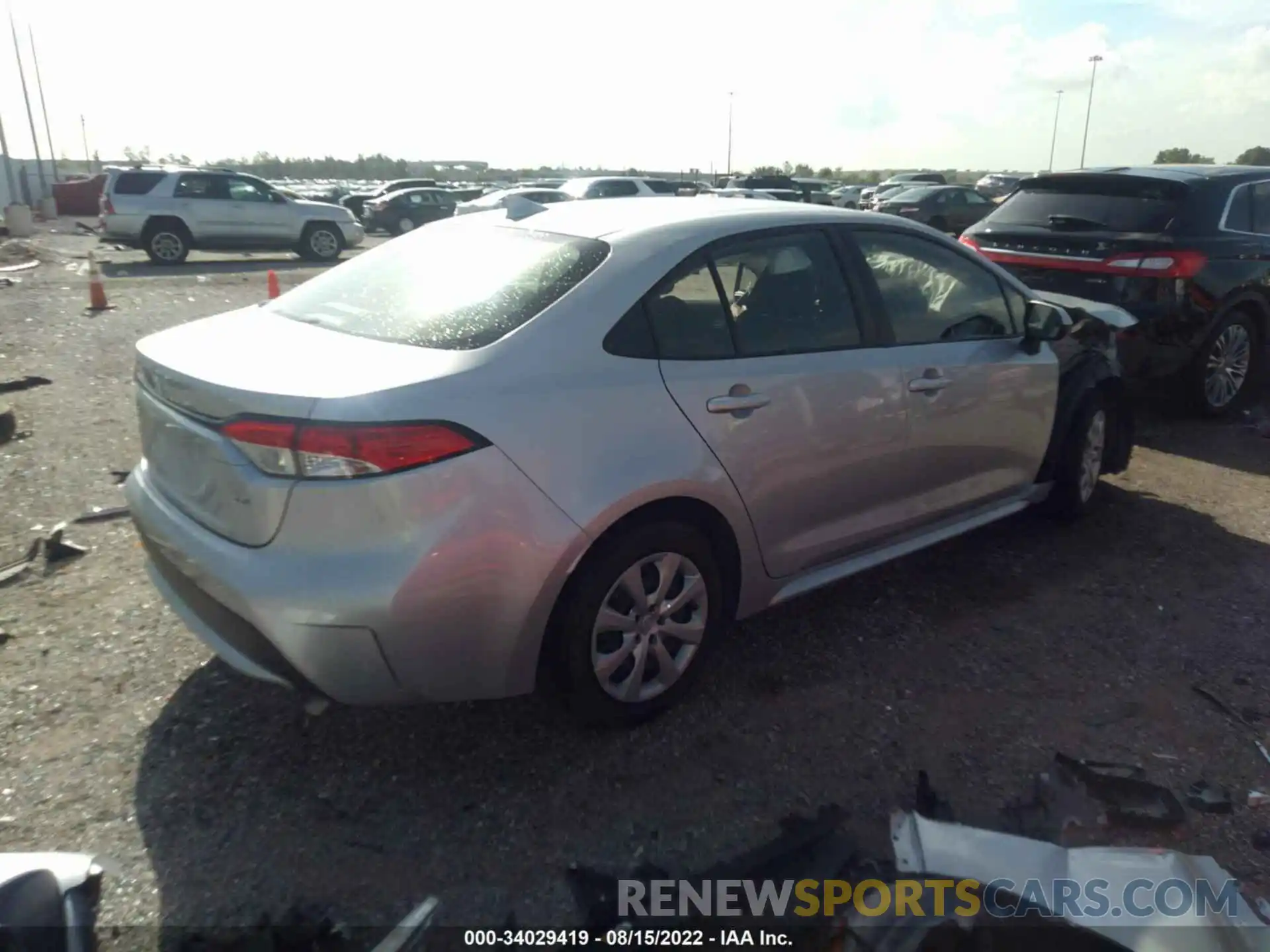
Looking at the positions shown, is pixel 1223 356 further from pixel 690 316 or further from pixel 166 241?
pixel 166 241

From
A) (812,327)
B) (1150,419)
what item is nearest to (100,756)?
(812,327)

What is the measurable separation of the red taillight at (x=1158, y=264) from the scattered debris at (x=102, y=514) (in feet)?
20.8

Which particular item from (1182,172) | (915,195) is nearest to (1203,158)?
(915,195)

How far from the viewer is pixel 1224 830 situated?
113 inches

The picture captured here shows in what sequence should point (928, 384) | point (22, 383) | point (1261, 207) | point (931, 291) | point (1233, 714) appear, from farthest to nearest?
point (22, 383) < point (1261, 207) < point (931, 291) < point (928, 384) < point (1233, 714)

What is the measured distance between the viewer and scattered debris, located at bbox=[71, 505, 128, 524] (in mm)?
5051

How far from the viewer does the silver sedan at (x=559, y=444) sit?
262 centimetres

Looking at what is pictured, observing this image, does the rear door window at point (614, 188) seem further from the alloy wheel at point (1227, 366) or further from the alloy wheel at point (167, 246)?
the alloy wheel at point (1227, 366)

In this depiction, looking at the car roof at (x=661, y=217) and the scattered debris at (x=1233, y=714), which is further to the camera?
the car roof at (x=661, y=217)

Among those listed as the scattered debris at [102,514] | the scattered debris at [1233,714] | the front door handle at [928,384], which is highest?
the front door handle at [928,384]

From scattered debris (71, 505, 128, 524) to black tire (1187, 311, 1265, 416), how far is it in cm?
707

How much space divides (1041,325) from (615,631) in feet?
8.60

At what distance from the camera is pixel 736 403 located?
3.27m

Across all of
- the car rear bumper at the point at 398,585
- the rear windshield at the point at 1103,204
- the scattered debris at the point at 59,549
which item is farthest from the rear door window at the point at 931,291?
the scattered debris at the point at 59,549
